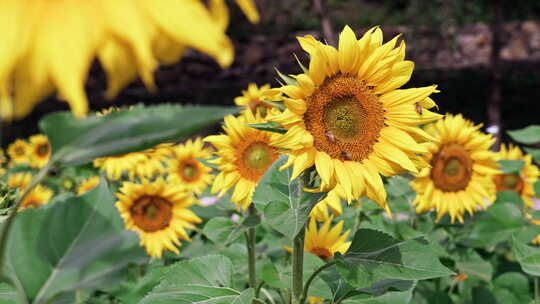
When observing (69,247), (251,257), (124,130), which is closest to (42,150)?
(251,257)

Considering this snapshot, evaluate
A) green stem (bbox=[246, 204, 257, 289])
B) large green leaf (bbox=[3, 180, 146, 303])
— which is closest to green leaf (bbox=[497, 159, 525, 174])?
green stem (bbox=[246, 204, 257, 289])

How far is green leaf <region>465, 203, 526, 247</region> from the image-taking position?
1.74 meters

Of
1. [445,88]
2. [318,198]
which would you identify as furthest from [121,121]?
[445,88]

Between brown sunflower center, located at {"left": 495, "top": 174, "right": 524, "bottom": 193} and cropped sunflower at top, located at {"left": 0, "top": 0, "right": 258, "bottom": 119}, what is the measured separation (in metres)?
2.08

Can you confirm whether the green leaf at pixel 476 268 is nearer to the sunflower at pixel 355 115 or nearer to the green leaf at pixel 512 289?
the green leaf at pixel 512 289

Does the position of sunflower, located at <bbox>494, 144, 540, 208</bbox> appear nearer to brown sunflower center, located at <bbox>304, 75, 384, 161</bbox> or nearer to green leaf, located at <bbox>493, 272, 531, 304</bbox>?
green leaf, located at <bbox>493, 272, 531, 304</bbox>

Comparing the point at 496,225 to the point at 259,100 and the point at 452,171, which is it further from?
the point at 259,100

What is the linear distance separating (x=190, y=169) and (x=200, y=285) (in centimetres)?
149

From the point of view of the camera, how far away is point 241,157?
155 centimetres

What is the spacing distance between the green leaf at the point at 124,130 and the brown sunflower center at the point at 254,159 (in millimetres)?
990

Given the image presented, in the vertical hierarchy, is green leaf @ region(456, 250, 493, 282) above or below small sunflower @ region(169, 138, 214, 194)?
below

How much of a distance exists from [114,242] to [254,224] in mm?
766

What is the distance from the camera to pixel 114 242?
607 millimetres

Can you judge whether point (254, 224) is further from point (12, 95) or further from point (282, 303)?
point (12, 95)
